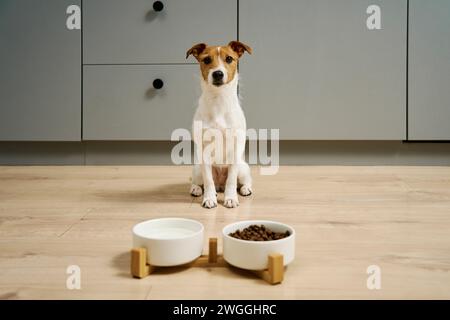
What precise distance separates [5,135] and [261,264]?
6.50ft

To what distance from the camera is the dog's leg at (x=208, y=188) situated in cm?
165

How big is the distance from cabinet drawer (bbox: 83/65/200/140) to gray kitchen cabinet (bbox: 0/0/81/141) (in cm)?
8

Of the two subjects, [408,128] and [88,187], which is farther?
[408,128]

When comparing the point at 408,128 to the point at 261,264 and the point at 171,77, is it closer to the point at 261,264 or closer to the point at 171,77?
the point at 171,77

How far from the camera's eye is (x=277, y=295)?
898 mm

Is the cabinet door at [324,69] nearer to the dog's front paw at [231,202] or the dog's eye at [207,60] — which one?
the dog's eye at [207,60]

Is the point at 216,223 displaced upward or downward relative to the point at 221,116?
downward

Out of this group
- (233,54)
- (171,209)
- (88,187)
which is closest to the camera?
(171,209)

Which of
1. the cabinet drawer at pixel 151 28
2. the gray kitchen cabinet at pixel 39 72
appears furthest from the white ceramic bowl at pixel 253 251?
the gray kitchen cabinet at pixel 39 72

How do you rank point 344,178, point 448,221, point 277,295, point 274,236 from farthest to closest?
point 344,178, point 448,221, point 274,236, point 277,295

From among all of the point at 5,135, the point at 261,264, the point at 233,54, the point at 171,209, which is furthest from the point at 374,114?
the point at 5,135

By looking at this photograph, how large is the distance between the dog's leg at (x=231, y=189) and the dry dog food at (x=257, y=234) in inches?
22.0

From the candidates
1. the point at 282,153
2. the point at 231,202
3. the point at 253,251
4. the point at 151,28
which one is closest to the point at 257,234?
the point at 253,251

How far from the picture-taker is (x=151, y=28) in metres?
2.38
